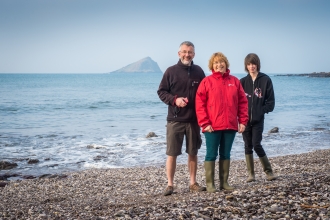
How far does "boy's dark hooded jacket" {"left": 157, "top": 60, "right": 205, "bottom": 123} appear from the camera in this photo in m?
6.51

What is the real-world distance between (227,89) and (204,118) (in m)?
0.58

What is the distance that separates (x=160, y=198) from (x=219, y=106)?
6.20 feet

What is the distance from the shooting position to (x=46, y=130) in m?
22.2

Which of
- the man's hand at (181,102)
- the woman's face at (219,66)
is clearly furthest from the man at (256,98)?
the man's hand at (181,102)

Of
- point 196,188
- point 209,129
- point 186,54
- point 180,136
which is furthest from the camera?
point 196,188

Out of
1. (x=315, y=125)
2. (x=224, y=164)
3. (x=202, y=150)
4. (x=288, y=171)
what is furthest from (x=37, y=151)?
(x=315, y=125)

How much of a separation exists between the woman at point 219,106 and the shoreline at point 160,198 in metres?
0.84

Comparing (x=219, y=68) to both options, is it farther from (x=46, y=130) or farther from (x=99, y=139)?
(x=46, y=130)

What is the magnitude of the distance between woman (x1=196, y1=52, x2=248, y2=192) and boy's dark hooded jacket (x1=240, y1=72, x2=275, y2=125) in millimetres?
855

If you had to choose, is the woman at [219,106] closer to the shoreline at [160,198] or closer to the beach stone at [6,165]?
the shoreline at [160,198]

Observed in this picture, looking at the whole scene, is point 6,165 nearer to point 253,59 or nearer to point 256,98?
point 256,98

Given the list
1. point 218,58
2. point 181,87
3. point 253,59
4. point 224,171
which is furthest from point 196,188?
point 253,59

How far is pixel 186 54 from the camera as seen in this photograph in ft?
21.3

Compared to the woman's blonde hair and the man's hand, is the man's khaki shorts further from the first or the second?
the woman's blonde hair
